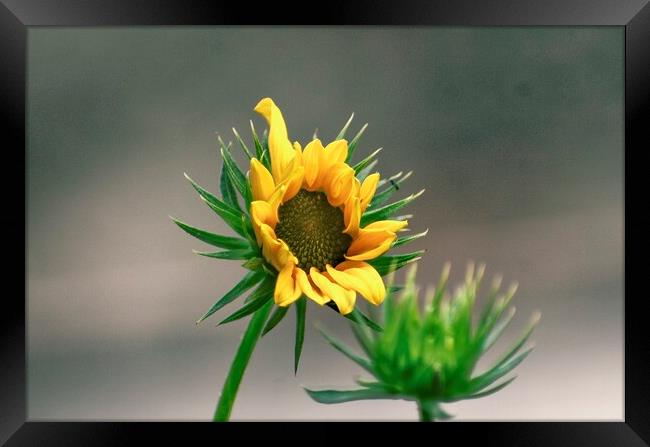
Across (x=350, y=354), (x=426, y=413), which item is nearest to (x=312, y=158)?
(x=350, y=354)

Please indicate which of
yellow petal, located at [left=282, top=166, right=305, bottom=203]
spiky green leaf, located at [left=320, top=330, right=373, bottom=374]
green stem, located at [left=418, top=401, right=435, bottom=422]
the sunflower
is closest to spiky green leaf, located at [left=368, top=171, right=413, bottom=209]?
the sunflower

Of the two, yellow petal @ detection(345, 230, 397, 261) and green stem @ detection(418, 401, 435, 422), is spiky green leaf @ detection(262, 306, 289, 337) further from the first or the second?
green stem @ detection(418, 401, 435, 422)

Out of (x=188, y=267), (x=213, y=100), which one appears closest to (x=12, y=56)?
(x=213, y=100)

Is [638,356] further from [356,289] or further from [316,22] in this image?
[316,22]

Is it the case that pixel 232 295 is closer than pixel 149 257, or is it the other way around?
pixel 232 295

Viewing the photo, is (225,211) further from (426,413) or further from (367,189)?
(426,413)
